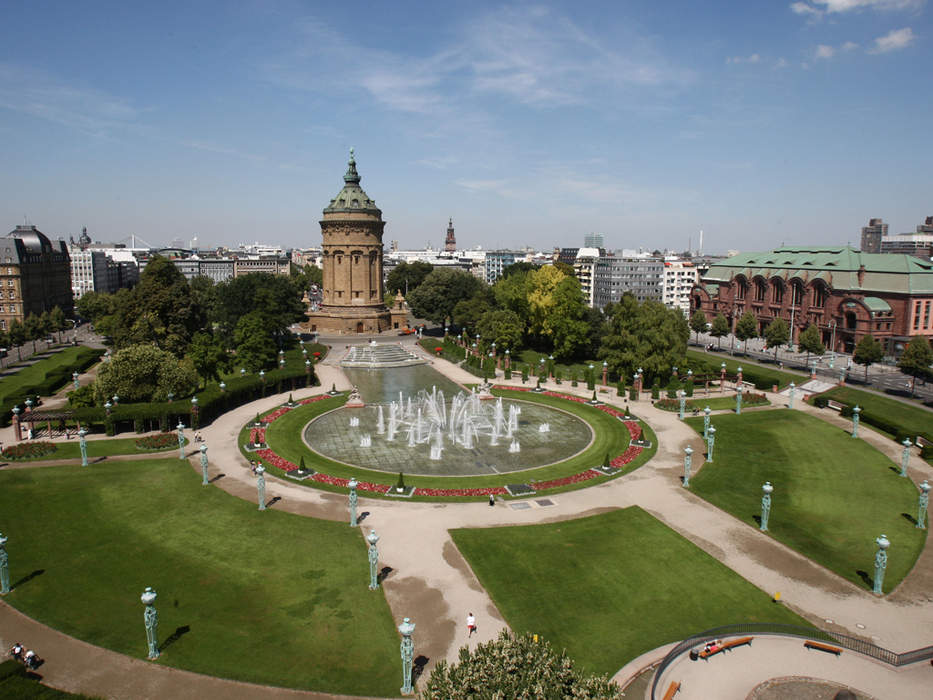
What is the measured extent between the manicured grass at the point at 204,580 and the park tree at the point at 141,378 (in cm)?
1325

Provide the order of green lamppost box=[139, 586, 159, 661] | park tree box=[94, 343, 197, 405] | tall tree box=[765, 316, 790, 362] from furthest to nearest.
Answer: tall tree box=[765, 316, 790, 362], park tree box=[94, 343, 197, 405], green lamppost box=[139, 586, 159, 661]

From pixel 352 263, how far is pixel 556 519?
8798cm

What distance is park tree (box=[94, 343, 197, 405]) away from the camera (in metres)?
50.7

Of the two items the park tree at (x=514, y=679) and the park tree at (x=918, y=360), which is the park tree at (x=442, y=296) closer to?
the park tree at (x=918, y=360)

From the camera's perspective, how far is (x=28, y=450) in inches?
1697

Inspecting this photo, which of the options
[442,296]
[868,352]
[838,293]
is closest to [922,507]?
[868,352]

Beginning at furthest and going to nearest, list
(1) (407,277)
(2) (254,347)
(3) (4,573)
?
1. (1) (407,277)
2. (2) (254,347)
3. (3) (4,573)

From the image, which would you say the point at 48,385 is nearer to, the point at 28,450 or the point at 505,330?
the point at 28,450

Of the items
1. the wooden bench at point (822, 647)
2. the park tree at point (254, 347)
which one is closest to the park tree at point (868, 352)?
the wooden bench at point (822, 647)

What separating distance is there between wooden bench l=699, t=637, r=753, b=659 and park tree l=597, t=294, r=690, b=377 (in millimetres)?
43646

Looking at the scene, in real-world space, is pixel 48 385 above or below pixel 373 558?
above

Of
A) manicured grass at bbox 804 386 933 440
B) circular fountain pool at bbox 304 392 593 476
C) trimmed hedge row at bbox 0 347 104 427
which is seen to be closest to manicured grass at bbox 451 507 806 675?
circular fountain pool at bbox 304 392 593 476

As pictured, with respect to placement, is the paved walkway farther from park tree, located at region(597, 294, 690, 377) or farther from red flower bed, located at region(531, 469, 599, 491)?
park tree, located at region(597, 294, 690, 377)

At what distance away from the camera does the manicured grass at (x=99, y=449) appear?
43219 millimetres
